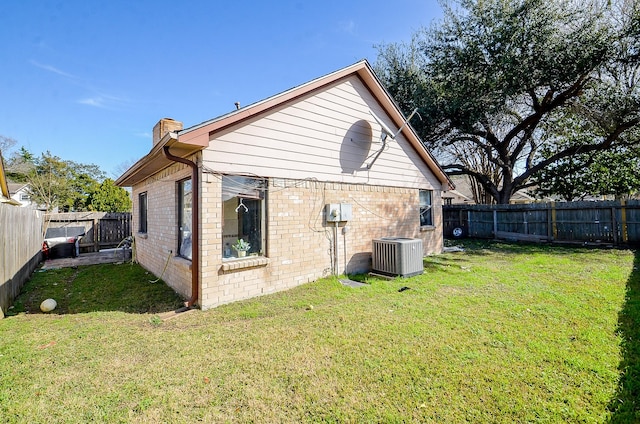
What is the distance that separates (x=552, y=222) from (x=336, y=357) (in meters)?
14.8

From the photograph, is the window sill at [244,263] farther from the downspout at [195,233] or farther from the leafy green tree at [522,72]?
the leafy green tree at [522,72]

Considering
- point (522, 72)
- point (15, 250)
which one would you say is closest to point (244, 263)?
point (15, 250)

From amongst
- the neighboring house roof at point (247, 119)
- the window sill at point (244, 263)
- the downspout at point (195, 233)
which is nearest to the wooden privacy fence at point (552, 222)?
the neighboring house roof at point (247, 119)

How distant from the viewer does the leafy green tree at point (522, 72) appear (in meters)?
12.3

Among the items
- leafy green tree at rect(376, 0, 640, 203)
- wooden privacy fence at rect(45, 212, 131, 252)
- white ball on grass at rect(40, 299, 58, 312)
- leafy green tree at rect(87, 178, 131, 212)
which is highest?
leafy green tree at rect(376, 0, 640, 203)

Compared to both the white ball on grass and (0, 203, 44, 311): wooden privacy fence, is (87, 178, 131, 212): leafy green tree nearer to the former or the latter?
(0, 203, 44, 311): wooden privacy fence

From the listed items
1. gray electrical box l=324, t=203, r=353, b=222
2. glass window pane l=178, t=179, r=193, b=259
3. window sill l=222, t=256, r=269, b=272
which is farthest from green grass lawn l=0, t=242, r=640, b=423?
gray electrical box l=324, t=203, r=353, b=222

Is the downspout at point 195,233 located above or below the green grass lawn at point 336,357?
above

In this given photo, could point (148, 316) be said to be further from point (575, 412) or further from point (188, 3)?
point (188, 3)

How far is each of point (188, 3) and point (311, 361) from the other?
9.85m

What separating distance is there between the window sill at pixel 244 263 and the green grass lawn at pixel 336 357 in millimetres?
700

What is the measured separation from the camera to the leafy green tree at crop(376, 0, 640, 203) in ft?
40.4

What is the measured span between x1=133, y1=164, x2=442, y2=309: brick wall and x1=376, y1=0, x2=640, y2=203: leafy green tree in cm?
889

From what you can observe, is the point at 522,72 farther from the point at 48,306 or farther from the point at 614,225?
the point at 48,306
